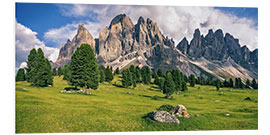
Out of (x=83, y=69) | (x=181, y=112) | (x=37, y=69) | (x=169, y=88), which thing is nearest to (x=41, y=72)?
(x=37, y=69)

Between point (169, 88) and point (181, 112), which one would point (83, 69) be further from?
point (169, 88)

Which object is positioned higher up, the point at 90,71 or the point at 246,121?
the point at 90,71

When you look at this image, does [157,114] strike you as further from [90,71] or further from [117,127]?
[90,71]

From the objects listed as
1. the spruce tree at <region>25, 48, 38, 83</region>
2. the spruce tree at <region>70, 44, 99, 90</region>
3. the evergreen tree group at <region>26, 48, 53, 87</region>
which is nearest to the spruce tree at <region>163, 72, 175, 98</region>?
the spruce tree at <region>70, 44, 99, 90</region>

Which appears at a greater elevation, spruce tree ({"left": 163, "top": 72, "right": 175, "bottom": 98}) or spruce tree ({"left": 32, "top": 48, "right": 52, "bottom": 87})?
spruce tree ({"left": 32, "top": 48, "right": 52, "bottom": 87})

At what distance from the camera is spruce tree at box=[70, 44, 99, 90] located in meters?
33.9

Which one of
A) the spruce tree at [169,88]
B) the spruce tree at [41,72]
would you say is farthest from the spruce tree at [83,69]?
the spruce tree at [169,88]

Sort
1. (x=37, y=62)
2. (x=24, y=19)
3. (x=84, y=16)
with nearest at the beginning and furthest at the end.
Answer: (x=24, y=19) < (x=84, y=16) < (x=37, y=62)

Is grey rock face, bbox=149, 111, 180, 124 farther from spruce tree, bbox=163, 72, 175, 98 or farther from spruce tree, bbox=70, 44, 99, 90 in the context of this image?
spruce tree, bbox=163, 72, 175, 98

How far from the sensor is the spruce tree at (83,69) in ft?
111

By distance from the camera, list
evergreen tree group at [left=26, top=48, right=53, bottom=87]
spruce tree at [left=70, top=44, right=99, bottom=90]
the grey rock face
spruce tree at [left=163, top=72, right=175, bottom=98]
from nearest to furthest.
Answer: the grey rock face < spruce tree at [left=70, top=44, right=99, bottom=90] < evergreen tree group at [left=26, top=48, right=53, bottom=87] < spruce tree at [left=163, top=72, right=175, bottom=98]

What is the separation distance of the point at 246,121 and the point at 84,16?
27.8 metres
